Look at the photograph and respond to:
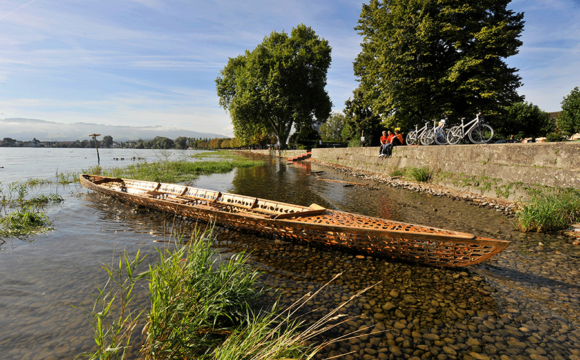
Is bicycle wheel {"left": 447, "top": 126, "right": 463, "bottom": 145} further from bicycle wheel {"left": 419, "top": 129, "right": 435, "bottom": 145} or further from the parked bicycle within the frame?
bicycle wheel {"left": 419, "top": 129, "right": 435, "bottom": 145}

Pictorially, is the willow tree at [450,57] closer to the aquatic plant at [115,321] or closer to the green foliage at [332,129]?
the aquatic plant at [115,321]

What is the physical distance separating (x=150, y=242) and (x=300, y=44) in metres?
35.9

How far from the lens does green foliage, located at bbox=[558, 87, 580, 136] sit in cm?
3312

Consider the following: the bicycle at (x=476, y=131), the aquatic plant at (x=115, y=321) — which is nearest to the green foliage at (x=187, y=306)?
the aquatic plant at (x=115, y=321)

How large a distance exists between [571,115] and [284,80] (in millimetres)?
39304

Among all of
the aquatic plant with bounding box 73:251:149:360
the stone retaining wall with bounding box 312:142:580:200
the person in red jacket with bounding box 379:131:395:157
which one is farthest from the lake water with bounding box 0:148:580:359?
the person in red jacket with bounding box 379:131:395:157

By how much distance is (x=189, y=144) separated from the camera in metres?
170

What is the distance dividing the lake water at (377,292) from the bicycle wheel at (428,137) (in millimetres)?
8436

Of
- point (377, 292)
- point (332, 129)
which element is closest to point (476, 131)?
point (377, 292)

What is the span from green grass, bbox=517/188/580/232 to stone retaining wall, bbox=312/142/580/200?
1156 mm

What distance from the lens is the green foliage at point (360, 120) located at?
3253cm

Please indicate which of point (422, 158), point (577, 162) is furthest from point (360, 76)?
point (577, 162)

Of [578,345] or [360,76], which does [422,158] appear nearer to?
[578,345]

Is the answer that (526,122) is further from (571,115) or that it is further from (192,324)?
(192,324)
